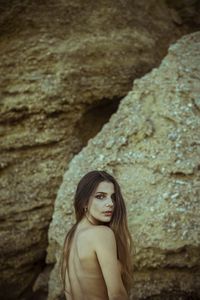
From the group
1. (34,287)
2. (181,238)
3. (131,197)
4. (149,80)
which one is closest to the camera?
(181,238)

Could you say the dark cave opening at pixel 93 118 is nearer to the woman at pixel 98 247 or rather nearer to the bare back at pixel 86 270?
the woman at pixel 98 247

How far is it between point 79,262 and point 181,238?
1.37m

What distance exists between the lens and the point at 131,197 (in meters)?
3.99

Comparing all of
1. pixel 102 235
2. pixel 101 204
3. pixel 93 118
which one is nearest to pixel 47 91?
pixel 93 118

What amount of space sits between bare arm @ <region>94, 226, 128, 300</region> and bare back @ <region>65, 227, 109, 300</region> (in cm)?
4

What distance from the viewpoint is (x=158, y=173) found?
3.98 meters

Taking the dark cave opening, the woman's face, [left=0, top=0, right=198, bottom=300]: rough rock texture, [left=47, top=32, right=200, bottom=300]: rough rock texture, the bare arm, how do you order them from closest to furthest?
the bare arm
the woman's face
[left=47, top=32, right=200, bottom=300]: rough rock texture
[left=0, top=0, right=198, bottom=300]: rough rock texture
the dark cave opening

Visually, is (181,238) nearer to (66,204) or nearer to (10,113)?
(66,204)

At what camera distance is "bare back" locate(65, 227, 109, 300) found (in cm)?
238

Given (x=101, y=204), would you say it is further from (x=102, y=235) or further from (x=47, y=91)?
(x=47, y=91)

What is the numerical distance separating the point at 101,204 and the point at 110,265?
319mm

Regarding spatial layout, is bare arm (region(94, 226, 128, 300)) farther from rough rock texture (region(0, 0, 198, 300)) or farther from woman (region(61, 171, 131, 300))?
→ rough rock texture (region(0, 0, 198, 300))

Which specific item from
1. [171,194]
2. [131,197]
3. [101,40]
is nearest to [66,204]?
[131,197]

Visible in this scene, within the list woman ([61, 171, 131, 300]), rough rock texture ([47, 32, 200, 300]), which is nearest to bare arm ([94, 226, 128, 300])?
woman ([61, 171, 131, 300])
